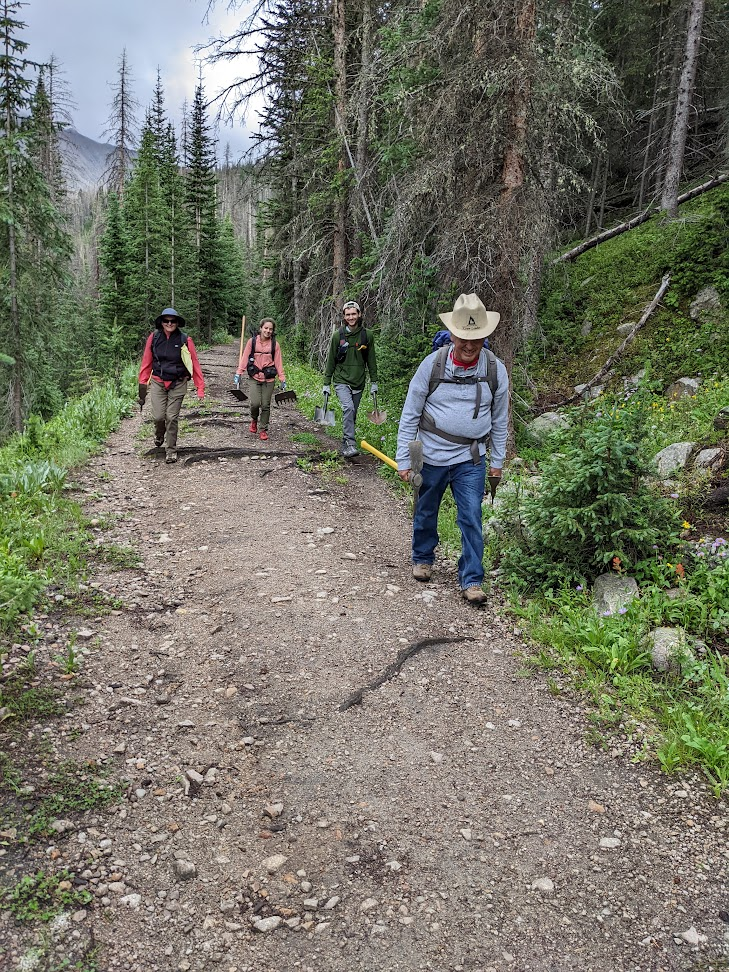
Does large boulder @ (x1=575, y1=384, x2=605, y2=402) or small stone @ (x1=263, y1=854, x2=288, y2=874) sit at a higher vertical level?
large boulder @ (x1=575, y1=384, x2=605, y2=402)

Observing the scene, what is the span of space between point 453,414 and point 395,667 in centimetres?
218

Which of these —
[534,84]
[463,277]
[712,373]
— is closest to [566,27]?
[534,84]

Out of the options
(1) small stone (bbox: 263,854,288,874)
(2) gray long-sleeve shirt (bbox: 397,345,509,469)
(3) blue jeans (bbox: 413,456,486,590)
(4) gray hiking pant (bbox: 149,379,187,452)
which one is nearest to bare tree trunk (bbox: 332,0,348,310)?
(4) gray hiking pant (bbox: 149,379,187,452)

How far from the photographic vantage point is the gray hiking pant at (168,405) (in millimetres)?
9594

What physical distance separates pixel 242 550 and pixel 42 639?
2240 mm

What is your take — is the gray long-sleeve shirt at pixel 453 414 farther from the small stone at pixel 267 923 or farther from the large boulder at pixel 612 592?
the small stone at pixel 267 923

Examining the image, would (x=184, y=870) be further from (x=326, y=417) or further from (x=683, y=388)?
(x=683, y=388)

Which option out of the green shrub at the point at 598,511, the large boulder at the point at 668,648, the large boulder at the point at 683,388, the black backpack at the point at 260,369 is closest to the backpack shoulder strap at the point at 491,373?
the green shrub at the point at 598,511

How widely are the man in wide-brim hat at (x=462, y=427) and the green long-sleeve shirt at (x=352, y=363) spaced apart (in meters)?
4.15

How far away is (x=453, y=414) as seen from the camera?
215 inches

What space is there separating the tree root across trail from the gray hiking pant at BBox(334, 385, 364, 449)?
17.9ft

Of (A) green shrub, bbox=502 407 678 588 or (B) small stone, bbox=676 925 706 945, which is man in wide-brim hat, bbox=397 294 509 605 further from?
(B) small stone, bbox=676 925 706 945

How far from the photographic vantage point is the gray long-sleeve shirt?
17.8 feet

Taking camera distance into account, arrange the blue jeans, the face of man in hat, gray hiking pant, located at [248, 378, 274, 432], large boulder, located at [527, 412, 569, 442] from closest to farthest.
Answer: the face of man in hat < the blue jeans < large boulder, located at [527, 412, 569, 442] < gray hiking pant, located at [248, 378, 274, 432]
